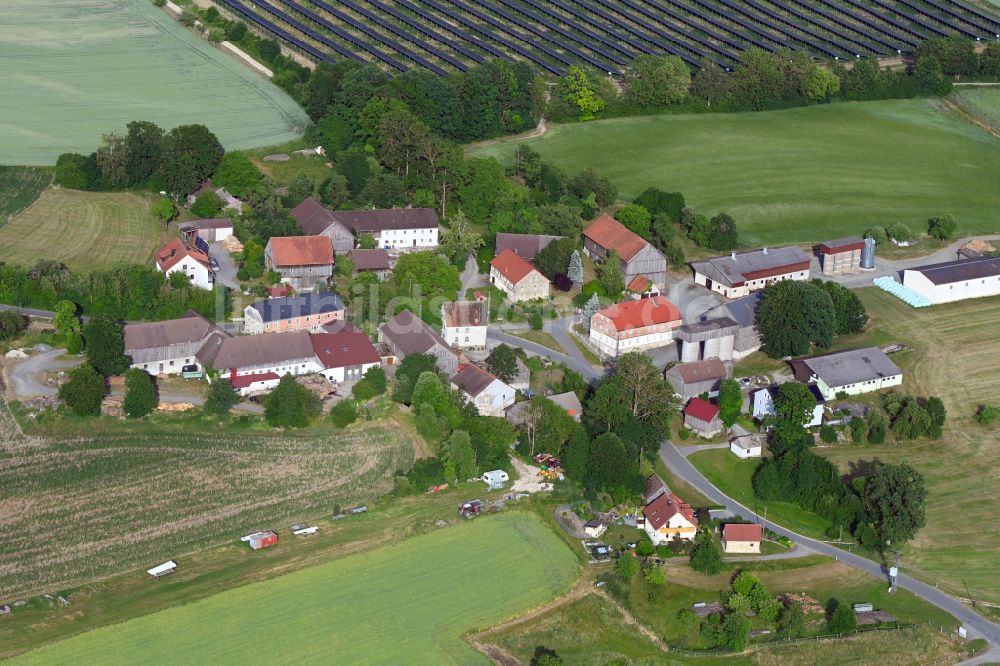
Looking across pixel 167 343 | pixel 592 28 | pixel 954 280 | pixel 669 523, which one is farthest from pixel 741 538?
pixel 592 28

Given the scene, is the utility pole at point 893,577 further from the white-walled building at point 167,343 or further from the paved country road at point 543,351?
the white-walled building at point 167,343

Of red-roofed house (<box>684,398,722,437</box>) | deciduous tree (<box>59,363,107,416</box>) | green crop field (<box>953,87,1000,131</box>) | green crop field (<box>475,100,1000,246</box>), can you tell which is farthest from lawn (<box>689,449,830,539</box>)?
green crop field (<box>953,87,1000,131</box>)

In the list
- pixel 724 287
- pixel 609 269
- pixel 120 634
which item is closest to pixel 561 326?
pixel 609 269

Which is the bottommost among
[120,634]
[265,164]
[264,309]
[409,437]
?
[120,634]

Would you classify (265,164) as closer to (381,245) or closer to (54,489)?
(381,245)

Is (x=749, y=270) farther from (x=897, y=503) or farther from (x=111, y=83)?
(x=111, y=83)

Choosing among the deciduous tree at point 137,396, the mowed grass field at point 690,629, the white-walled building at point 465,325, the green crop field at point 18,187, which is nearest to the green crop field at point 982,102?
the white-walled building at point 465,325

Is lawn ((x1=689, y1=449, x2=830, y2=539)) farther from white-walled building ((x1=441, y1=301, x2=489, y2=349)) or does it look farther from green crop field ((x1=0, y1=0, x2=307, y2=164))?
green crop field ((x1=0, y1=0, x2=307, y2=164))
